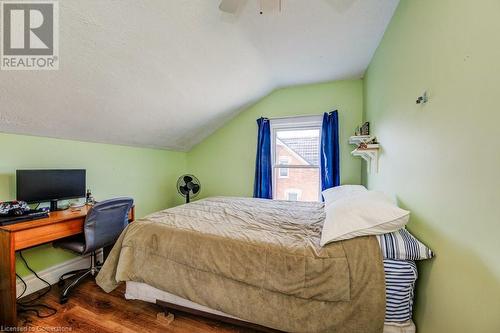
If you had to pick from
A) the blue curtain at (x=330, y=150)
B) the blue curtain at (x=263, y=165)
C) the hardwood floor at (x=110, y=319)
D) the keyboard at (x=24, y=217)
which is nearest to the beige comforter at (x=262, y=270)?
the hardwood floor at (x=110, y=319)

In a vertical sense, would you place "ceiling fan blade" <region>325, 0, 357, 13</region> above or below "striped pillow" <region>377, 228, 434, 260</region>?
above

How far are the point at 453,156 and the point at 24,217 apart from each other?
2.75 meters

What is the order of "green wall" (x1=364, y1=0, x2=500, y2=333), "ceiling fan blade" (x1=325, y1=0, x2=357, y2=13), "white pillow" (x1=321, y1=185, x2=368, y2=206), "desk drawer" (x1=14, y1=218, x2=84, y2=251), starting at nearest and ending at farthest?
"green wall" (x1=364, y1=0, x2=500, y2=333)
"desk drawer" (x1=14, y1=218, x2=84, y2=251)
"ceiling fan blade" (x1=325, y1=0, x2=357, y2=13)
"white pillow" (x1=321, y1=185, x2=368, y2=206)

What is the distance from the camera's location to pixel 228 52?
82.6 inches

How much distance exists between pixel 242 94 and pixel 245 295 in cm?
252

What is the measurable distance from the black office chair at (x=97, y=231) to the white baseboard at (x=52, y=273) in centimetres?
7

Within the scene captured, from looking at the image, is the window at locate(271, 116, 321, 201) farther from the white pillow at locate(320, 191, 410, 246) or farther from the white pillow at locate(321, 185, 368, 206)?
the white pillow at locate(320, 191, 410, 246)

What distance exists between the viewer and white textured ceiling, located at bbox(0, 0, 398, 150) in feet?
4.72

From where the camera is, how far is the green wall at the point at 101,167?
1849mm

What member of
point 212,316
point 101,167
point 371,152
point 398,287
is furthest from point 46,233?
point 371,152

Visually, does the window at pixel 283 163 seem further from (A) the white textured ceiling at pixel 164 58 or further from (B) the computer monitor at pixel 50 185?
(B) the computer monitor at pixel 50 185

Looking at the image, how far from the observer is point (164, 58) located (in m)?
1.83

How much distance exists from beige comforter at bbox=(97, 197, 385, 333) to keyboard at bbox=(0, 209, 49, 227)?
67cm

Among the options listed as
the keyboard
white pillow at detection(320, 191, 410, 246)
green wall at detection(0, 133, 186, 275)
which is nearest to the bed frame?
white pillow at detection(320, 191, 410, 246)
